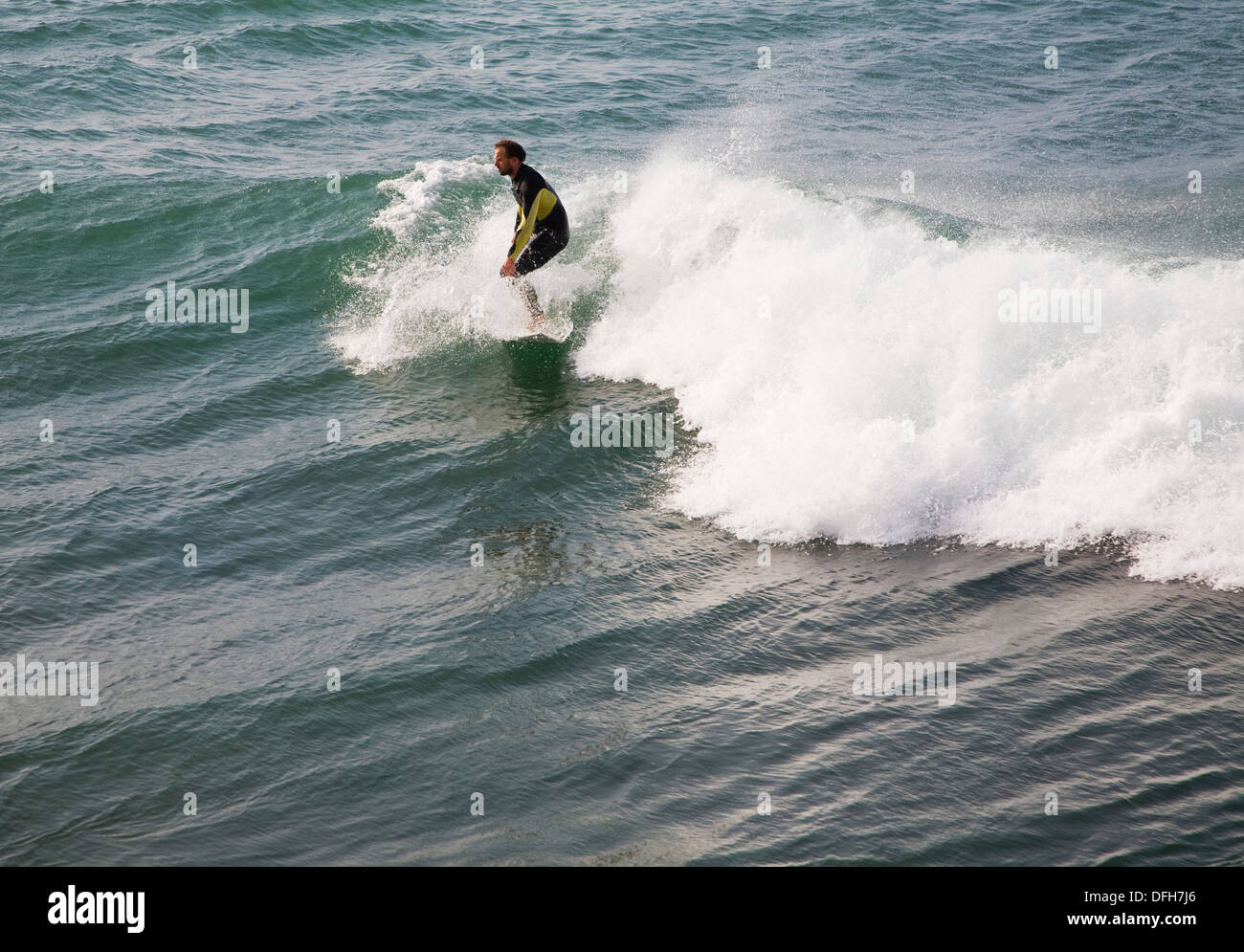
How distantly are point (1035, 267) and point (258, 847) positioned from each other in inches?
296

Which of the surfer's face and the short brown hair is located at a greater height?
the short brown hair

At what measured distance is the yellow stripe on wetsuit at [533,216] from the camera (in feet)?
34.2

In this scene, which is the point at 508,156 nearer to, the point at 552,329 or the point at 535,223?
the point at 535,223

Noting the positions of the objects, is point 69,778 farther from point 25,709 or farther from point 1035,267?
point 1035,267

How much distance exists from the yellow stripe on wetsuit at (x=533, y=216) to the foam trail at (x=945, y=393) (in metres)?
1.14

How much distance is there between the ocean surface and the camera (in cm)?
543

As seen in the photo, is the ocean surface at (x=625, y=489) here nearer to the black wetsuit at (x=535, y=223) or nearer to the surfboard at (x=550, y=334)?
the surfboard at (x=550, y=334)

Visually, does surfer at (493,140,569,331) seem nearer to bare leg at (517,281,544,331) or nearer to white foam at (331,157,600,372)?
bare leg at (517,281,544,331)

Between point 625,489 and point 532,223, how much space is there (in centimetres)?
323

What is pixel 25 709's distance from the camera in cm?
616

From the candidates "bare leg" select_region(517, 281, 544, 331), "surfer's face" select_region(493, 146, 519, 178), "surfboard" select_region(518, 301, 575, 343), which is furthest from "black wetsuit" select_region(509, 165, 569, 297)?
"surfboard" select_region(518, 301, 575, 343)

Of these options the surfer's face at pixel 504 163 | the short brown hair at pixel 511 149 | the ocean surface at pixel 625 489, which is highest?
the short brown hair at pixel 511 149

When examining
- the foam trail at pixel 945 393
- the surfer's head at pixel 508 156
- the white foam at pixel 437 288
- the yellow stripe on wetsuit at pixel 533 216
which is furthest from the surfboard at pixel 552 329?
the surfer's head at pixel 508 156

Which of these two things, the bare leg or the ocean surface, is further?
the bare leg
